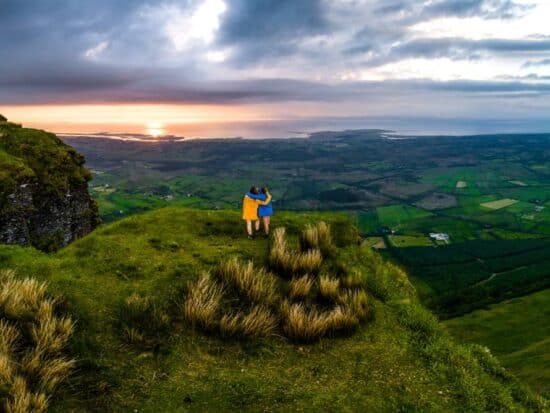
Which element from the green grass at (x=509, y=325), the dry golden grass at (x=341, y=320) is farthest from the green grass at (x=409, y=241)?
the dry golden grass at (x=341, y=320)

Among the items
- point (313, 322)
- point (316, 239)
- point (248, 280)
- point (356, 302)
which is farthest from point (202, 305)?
point (316, 239)

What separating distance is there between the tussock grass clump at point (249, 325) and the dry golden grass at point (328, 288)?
2.13m

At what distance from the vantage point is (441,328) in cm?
1089

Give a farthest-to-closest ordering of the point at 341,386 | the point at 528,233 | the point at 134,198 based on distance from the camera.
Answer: the point at 134,198, the point at 528,233, the point at 341,386

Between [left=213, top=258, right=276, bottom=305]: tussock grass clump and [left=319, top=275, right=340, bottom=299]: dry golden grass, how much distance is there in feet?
4.54

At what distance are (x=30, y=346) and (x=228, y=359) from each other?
3906 millimetres

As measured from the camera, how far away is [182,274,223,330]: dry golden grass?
9258 mm

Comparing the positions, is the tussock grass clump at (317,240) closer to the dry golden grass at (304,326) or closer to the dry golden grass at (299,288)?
the dry golden grass at (299,288)

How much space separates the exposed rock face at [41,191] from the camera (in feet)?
60.7

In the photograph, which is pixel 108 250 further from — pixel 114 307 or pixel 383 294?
pixel 383 294

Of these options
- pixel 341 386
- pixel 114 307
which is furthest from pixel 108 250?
pixel 341 386

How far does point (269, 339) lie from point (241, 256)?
13.3 ft

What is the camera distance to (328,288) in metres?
11.3

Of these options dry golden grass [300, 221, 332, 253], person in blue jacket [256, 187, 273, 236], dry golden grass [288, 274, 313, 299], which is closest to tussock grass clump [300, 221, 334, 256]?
dry golden grass [300, 221, 332, 253]
